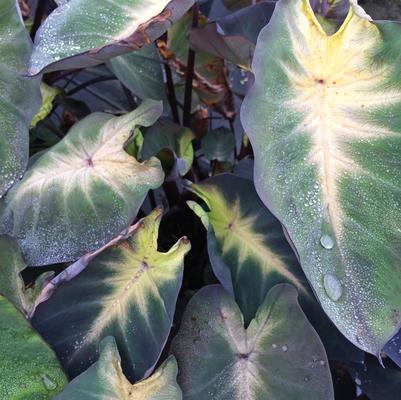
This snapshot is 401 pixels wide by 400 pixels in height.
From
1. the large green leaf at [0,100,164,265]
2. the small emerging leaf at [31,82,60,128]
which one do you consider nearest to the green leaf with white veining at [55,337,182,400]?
the large green leaf at [0,100,164,265]

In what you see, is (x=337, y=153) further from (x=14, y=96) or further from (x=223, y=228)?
(x=14, y=96)

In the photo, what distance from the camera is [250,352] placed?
2.57 feet

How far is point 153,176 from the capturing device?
0.83 m

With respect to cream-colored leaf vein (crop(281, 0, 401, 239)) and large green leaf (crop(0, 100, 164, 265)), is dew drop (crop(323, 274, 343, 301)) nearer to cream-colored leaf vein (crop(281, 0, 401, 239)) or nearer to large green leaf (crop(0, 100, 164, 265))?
cream-colored leaf vein (crop(281, 0, 401, 239))

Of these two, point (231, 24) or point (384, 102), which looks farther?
point (231, 24)

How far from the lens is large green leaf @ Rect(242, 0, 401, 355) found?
66 centimetres

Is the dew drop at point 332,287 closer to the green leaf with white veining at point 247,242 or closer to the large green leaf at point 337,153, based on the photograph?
the large green leaf at point 337,153

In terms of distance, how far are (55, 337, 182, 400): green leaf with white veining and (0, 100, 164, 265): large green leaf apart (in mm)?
148

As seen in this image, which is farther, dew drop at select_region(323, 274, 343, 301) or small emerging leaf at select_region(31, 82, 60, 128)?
small emerging leaf at select_region(31, 82, 60, 128)

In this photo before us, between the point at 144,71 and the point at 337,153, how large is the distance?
1.58ft

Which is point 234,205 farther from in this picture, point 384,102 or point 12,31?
point 12,31

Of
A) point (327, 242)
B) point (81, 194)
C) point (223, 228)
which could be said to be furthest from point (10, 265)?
point (327, 242)

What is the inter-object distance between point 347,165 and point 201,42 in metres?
0.32

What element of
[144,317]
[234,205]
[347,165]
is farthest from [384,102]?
[144,317]
